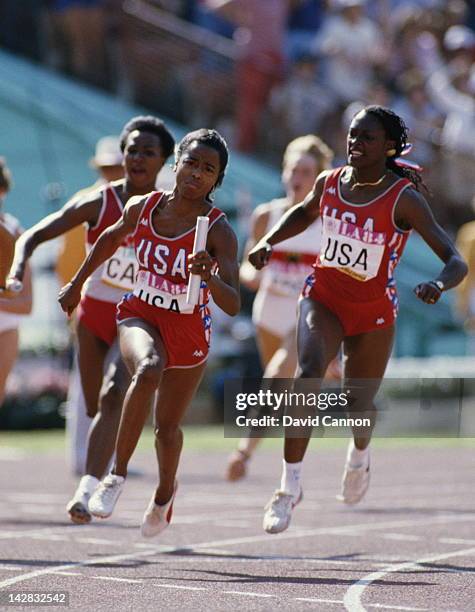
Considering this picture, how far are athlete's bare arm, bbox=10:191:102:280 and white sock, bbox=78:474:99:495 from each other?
1.15m

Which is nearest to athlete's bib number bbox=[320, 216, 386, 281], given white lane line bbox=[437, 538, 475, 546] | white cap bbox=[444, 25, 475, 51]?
white lane line bbox=[437, 538, 475, 546]

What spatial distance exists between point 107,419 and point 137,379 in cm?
95

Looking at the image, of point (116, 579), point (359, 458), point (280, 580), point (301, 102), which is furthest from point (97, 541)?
point (301, 102)

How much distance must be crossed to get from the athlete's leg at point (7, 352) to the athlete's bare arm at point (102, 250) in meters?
1.53

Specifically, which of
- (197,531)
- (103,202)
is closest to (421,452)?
(197,531)

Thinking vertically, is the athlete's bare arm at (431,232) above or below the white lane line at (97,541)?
above

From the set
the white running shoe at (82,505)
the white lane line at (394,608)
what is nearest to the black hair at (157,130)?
the white running shoe at (82,505)

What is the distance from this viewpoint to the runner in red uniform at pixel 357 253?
29.1ft

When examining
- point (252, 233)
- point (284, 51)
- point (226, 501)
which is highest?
point (284, 51)

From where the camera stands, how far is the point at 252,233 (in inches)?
501

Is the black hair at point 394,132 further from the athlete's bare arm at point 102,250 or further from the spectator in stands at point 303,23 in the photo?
the spectator in stands at point 303,23

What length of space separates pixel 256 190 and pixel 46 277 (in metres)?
3.18

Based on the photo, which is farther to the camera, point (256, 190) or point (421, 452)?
point (256, 190)

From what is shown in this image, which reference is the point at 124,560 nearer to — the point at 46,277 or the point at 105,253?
the point at 105,253
